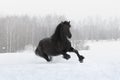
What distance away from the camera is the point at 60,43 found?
7.50m

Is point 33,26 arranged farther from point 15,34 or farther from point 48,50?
point 48,50

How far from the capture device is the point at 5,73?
5.50 metres

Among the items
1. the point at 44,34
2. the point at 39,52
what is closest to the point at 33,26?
the point at 44,34

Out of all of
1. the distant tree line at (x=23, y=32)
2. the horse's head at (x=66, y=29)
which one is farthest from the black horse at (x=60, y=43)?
the distant tree line at (x=23, y=32)

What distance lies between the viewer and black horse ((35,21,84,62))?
737cm

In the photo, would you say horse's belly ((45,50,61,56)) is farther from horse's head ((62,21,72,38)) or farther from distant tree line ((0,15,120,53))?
distant tree line ((0,15,120,53))

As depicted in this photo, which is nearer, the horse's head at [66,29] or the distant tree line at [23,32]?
the horse's head at [66,29]

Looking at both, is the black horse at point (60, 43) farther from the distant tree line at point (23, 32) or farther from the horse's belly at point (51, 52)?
the distant tree line at point (23, 32)

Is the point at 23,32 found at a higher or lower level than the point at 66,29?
lower

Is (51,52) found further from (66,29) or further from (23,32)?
(23,32)

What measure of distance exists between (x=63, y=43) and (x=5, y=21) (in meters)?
54.6

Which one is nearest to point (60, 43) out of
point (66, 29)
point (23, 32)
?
point (66, 29)

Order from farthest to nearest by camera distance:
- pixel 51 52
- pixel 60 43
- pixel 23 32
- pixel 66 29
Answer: pixel 23 32 → pixel 51 52 → pixel 60 43 → pixel 66 29

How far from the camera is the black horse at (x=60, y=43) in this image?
7.37 m
